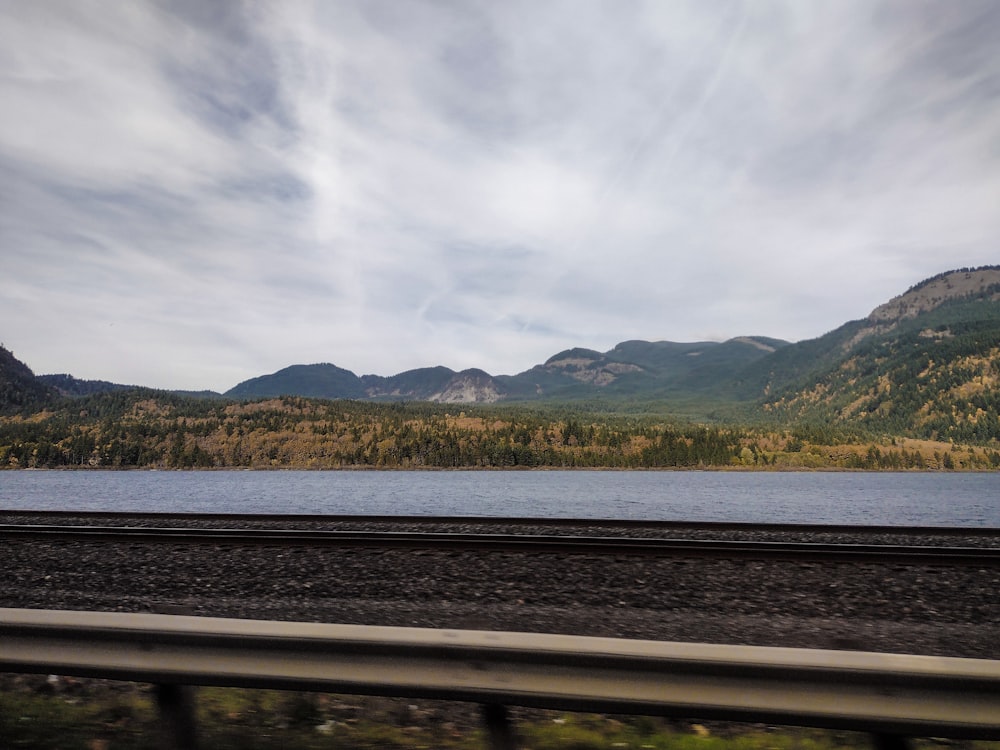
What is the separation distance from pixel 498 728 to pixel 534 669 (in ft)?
1.46

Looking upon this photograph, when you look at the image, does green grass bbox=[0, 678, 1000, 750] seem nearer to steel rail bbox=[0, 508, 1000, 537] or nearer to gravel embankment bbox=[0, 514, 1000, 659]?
gravel embankment bbox=[0, 514, 1000, 659]

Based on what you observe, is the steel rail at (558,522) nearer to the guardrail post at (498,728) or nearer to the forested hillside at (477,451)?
the guardrail post at (498,728)

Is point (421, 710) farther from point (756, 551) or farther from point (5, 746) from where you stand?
point (756, 551)

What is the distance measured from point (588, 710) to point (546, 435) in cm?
19306

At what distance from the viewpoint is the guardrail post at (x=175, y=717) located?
3.64 metres

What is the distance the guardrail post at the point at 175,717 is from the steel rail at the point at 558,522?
48.9ft

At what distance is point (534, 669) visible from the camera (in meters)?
3.22

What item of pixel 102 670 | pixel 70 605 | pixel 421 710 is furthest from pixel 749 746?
pixel 70 605

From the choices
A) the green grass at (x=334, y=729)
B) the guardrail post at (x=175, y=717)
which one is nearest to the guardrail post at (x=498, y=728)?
the green grass at (x=334, y=729)

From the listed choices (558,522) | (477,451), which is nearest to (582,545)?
(558,522)

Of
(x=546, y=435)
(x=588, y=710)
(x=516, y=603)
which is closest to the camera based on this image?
(x=588, y=710)

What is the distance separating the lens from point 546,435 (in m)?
195

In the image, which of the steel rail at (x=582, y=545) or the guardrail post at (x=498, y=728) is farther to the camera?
the steel rail at (x=582, y=545)

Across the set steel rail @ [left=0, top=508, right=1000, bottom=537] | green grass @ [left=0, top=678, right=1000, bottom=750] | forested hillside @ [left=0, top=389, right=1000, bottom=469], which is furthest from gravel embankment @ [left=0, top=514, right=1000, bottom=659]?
forested hillside @ [left=0, top=389, right=1000, bottom=469]
